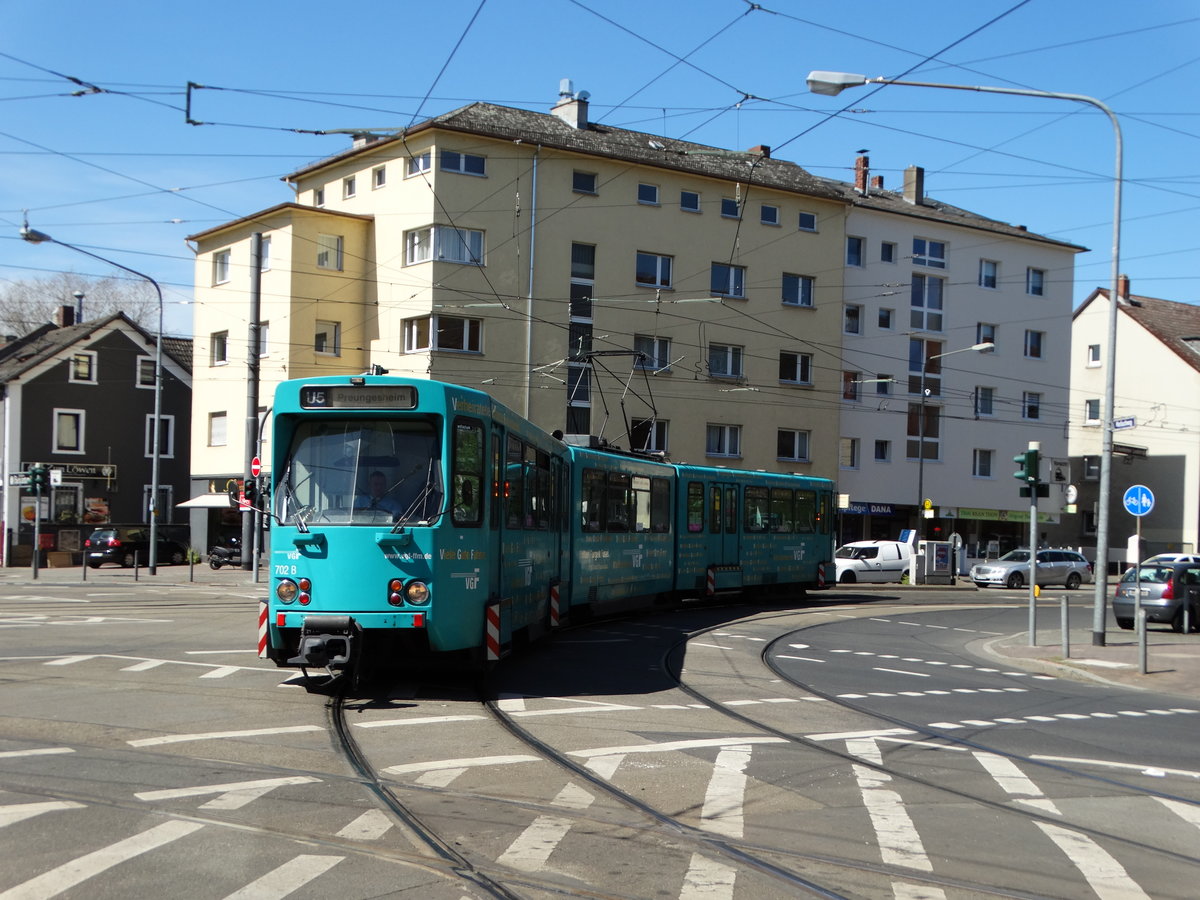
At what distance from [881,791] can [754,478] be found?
72.0ft

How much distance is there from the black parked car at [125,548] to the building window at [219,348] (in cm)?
690

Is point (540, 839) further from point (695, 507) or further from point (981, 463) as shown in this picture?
point (981, 463)

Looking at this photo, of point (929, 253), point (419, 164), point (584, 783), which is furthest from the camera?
point (929, 253)

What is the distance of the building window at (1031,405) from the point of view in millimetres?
59125

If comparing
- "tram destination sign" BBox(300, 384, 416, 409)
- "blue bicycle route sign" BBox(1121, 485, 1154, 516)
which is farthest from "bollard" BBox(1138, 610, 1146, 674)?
"tram destination sign" BBox(300, 384, 416, 409)

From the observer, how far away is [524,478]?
50.4 feet

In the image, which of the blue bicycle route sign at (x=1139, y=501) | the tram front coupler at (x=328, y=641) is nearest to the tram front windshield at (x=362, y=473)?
the tram front coupler at (x=328, y=641)

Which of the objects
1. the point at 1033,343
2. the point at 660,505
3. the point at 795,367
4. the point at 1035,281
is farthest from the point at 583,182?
the point at 1033,343

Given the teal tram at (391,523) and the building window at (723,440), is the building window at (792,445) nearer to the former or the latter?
the building window at (723,440)

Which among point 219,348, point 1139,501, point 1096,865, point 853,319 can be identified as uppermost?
point 853,319

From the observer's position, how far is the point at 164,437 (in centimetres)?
5650

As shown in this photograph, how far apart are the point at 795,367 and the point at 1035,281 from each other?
15470 mm

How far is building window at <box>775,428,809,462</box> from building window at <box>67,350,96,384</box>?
2871cm

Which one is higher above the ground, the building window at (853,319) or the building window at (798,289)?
the building window at (798,289)
